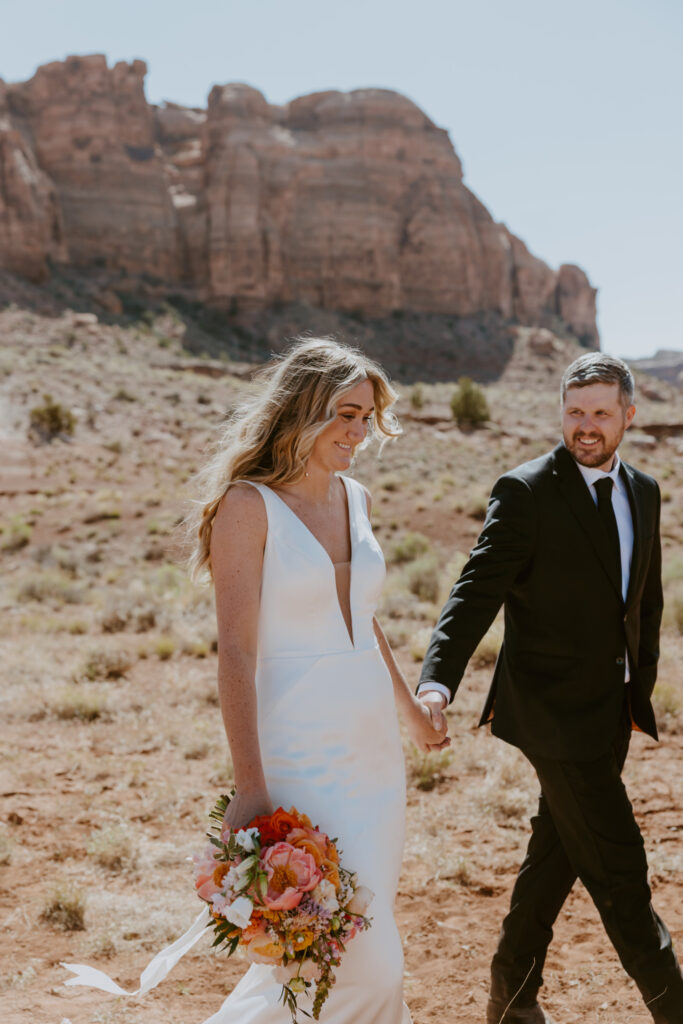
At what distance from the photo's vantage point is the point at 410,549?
15773 millimetres

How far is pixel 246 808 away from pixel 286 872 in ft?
0.85

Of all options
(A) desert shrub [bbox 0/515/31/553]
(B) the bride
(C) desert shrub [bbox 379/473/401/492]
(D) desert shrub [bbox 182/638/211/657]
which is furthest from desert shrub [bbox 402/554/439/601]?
(B) the bride

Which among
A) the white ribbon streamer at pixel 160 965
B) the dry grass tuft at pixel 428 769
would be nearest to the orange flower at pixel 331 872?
the white ribbon streamer at pixel 160 965

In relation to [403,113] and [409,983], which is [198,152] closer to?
[403,113]

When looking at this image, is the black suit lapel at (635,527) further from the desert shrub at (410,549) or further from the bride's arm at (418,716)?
the desert shrub at (410,549)

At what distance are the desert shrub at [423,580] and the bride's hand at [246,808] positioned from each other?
408 inches

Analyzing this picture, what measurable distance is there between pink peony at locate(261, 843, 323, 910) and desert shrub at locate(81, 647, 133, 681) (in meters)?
7.47

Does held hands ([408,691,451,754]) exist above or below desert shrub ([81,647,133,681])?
above

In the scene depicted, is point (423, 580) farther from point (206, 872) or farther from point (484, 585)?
point (206, 872)

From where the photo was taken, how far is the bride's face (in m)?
2.67

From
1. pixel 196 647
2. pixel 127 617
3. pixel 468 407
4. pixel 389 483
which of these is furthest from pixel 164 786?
pixel 468 407

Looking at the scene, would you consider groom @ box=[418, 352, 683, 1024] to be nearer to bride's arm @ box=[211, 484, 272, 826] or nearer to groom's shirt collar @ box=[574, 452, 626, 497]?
groom's shirt collar @ box=[574, 452, 626, 497]

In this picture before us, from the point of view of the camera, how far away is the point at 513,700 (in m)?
3.00

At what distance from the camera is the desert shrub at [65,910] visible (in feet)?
14.1
